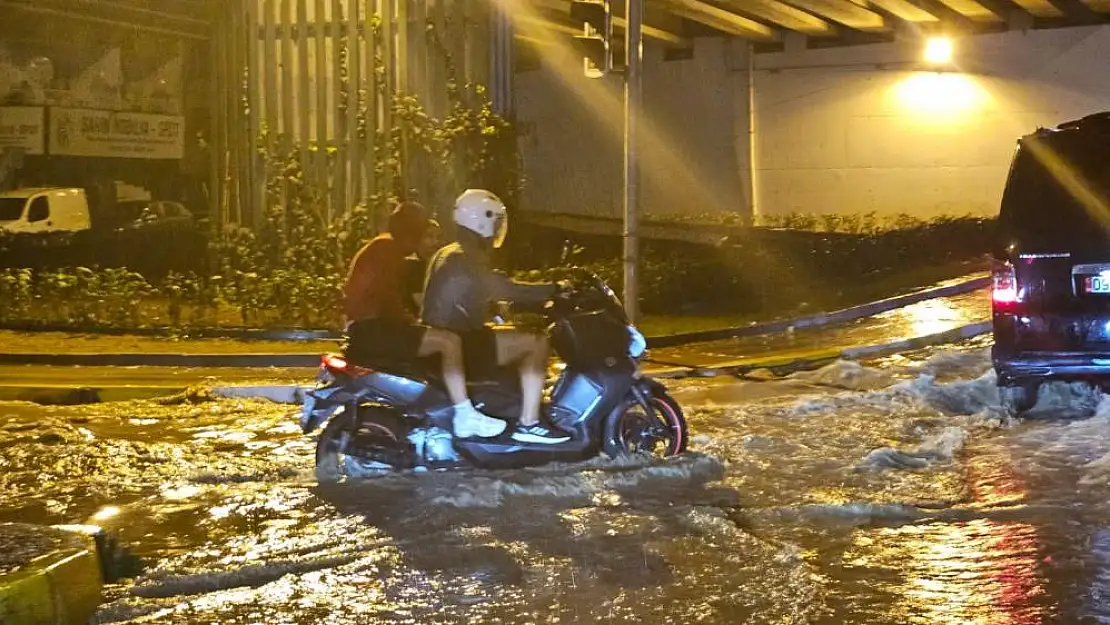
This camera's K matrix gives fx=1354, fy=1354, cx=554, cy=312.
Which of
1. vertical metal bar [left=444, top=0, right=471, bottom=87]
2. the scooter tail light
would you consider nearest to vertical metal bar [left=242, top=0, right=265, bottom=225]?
vertical metal bar [left=444, top=0, right=471, bottom=87]

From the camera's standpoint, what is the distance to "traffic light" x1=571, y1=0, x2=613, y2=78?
11234 millimetres

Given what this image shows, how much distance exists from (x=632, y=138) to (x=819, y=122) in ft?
34.9

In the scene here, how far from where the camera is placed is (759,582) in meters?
5.82

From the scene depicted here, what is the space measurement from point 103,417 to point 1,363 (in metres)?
3.50

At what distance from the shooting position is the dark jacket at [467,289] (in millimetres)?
7555

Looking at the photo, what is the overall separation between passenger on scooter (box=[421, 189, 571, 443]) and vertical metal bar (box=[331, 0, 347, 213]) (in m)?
8.86

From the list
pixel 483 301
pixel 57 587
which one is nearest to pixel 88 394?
pixel 483 301

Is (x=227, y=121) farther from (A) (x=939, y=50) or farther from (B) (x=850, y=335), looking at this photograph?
(A) (x=939, y=50)

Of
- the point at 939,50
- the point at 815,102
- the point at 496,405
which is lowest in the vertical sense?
the point at 496,405

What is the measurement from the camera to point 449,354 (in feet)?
24.6

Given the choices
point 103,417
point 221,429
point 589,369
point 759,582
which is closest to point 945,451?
point 589,369

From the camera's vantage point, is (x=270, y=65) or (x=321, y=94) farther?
(x=270, y=65)

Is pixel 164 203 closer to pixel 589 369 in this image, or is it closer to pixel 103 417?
pixel 103 417

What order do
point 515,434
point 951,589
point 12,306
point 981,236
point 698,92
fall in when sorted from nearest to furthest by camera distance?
point 951,589 → point 515,434 → point 12,306 → point 981,236 → point 698,92
